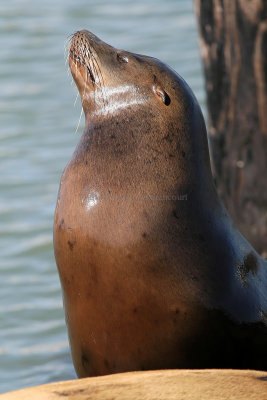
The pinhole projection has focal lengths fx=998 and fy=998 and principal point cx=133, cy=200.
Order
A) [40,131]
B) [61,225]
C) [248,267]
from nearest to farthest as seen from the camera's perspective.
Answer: [61,225] < [248,267] < [40,131]

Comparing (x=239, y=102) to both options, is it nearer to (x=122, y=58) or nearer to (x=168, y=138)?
(x=122, y=58)

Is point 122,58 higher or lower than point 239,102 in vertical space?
higher

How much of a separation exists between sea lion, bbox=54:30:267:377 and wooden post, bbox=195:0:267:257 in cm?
144

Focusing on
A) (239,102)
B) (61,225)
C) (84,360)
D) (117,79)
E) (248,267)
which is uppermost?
(117,79)

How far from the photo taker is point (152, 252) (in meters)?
3.49

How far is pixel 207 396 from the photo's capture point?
283 centimetres

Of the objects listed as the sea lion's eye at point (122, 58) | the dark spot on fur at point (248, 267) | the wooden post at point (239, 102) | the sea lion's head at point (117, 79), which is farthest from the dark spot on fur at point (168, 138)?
the wooden post at point (239, 102)

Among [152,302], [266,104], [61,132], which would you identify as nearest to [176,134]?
[152,302]

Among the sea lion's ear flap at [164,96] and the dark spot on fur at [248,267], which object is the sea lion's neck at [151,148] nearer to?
the sea lion's ear flap at [164,96]

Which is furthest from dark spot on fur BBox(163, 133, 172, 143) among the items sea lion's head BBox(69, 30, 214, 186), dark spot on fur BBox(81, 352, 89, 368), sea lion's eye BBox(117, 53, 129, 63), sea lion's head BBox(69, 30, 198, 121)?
dark spot on fur BBox(81, 352, 89, 368)

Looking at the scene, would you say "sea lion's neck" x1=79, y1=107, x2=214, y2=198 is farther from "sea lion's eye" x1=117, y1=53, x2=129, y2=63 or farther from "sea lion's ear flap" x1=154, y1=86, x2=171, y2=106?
"sea lion's eye" x1=117, y1=53, x2=129, y2=63

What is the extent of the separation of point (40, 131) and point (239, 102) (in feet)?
11.1

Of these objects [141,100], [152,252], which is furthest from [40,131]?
[152,252]

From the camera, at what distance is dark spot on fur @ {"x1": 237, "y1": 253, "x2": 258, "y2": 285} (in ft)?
12.1
